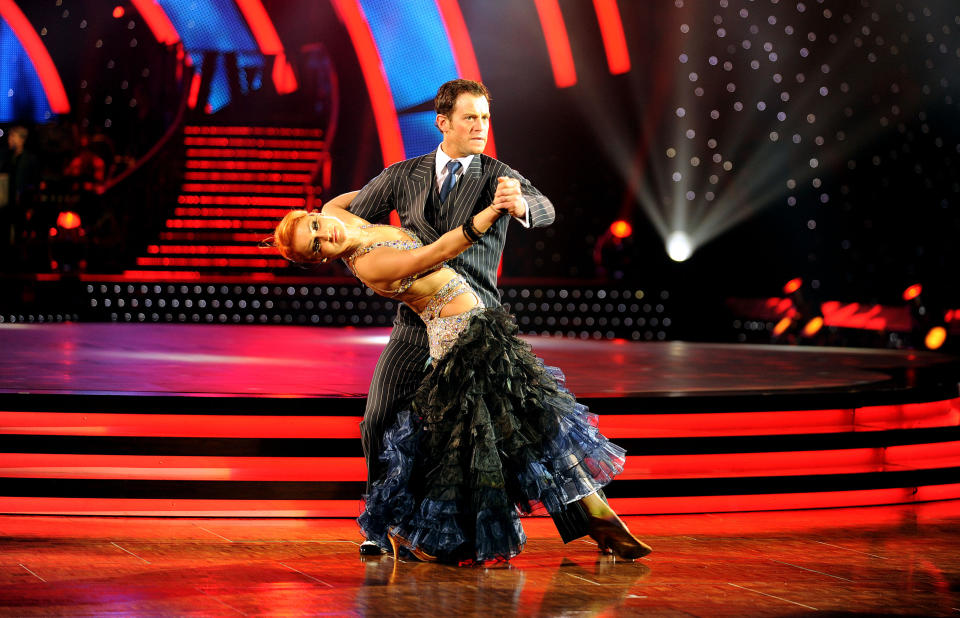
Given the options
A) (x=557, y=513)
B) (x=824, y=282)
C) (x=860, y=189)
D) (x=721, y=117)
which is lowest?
(x=557, y=513)

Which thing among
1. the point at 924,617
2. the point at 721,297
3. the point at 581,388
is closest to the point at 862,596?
the point at 924,617

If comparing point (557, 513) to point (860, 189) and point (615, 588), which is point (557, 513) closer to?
point (615, 588)

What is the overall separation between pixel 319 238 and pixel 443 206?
393mm

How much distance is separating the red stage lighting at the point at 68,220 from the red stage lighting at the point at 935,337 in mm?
7864

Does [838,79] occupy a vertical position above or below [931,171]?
above

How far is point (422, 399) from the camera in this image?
2.94 meters

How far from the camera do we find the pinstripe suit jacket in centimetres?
302

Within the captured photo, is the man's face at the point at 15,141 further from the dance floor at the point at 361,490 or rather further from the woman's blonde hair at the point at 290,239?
the woman's blonde hair at the point at 290,239

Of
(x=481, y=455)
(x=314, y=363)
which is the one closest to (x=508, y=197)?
(x=481, y=455)

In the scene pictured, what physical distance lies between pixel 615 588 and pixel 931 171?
7861 millimetres

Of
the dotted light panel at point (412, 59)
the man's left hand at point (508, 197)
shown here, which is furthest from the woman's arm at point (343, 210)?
the dotted light panel at point (412, 59)

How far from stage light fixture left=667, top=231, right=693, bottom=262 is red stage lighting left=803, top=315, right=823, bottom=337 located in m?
1.56

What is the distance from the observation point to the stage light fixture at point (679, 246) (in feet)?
34.4

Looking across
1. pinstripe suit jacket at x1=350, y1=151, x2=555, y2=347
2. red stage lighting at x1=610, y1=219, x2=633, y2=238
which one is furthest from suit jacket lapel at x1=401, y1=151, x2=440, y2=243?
red stage lighting at x1=610, y1=219, x2=633, y2=238
